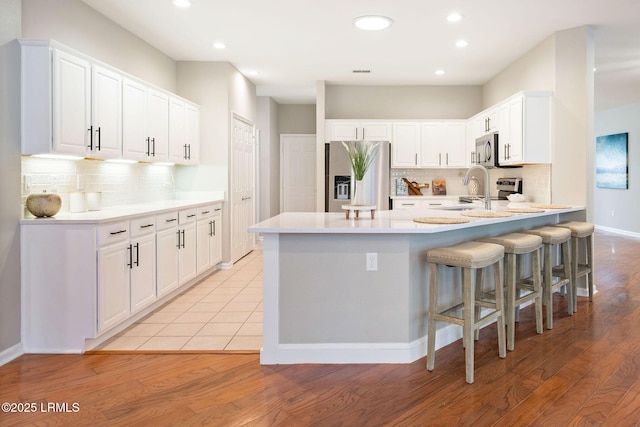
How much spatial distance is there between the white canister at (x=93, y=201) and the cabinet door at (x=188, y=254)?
33.8 inches

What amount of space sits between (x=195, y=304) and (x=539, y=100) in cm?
395

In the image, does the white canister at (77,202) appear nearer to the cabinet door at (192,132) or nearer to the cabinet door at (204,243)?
the cabinet door at (204,243)

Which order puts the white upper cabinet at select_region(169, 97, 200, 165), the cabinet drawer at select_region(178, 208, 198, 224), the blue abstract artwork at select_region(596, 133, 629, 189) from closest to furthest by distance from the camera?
the cabinet drawer at select_region(178, 208, 198, 224) < the white upper cabinet at select_region(169, 97, 200, 165) < the blue abstract artwork at select_region(596, 133, 629, 189)

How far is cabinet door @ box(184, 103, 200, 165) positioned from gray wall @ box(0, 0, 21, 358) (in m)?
2.43

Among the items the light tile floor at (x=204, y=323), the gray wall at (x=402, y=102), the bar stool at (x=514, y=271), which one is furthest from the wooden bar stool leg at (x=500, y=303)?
the gray wall at (x=402, y=102)

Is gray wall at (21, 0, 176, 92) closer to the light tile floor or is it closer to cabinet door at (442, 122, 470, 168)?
the light tile floor

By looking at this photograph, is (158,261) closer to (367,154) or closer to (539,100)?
(367,154)

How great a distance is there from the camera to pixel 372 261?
2.77 meters

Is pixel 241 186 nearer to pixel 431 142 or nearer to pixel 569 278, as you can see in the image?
pixel 431 142

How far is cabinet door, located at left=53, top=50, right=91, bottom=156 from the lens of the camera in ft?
10.0

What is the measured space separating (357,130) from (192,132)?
2.49m

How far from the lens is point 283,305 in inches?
109

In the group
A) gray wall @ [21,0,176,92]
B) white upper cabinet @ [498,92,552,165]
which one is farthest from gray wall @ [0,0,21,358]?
white upper cabinet @ [498,92,552,165]

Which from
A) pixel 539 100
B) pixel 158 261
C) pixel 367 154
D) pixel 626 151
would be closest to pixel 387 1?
pixel 367 154
